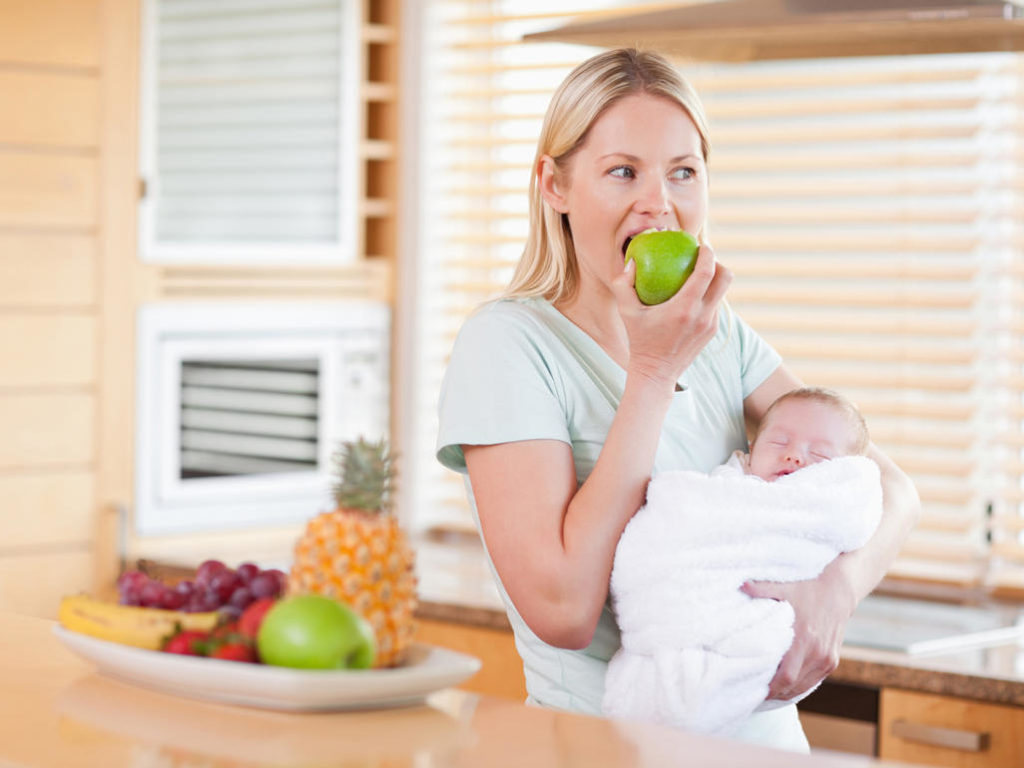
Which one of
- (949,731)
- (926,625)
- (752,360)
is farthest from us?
(926,625)

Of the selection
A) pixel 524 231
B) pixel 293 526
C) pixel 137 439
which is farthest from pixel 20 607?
pixel 524 231

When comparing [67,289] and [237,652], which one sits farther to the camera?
[67,289]

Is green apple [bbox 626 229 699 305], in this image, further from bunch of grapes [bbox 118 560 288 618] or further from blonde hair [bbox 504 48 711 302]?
bunch of grapes [bbox 118 560 288 618]

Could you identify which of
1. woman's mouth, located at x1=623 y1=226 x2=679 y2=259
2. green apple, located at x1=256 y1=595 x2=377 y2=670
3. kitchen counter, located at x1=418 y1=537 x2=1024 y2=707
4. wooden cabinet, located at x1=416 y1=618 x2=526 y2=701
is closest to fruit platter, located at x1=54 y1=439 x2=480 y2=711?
green apple, located at x1=256 y1=595 x2=377 y2=670

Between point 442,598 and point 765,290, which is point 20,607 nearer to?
point 442,598

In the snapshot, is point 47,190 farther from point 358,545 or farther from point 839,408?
point 358,545

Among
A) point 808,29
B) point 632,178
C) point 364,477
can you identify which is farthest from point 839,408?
point 364,477

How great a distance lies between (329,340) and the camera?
128 inches

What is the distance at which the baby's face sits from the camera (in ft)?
5.36

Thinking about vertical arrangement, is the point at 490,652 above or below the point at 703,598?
below

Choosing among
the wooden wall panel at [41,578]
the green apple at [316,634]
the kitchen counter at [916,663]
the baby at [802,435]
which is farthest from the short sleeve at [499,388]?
the wooden wall panel at [41,578]

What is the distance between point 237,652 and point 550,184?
72 centimetres

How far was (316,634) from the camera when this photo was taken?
106 cm

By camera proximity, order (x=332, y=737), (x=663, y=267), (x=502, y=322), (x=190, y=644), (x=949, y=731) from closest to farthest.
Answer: (x=332, y=737) → (x=190, y=644) → (x=663, y=267) → (x=502, y=322) → (x=949, y=731)
